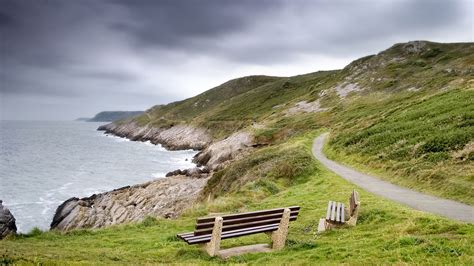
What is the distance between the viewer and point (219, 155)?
7394 cm

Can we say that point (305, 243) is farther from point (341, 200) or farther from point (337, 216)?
point (341, 200)

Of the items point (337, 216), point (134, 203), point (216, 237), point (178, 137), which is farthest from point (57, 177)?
point (178, 137)

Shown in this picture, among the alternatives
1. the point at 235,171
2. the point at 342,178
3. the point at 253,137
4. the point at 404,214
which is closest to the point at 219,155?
the point at 253,137

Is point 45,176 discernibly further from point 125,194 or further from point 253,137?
point 253,137

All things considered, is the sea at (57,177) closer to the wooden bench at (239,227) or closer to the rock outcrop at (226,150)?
the rock outcrop at (226,150)

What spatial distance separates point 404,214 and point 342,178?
13.1m

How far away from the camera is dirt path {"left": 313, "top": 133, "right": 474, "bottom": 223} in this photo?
17.0 m

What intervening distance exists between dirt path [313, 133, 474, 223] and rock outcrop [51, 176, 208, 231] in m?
16.1

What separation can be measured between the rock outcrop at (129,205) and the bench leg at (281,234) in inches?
972

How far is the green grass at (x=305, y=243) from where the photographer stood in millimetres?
10164

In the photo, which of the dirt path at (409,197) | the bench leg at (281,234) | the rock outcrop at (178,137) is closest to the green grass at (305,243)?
the bench leg at (281,234)

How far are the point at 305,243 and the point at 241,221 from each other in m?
2.16

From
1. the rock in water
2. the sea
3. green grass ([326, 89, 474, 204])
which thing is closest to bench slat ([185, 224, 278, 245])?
green grass ([326, 89, 474, 204])

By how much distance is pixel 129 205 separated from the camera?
45.6m
